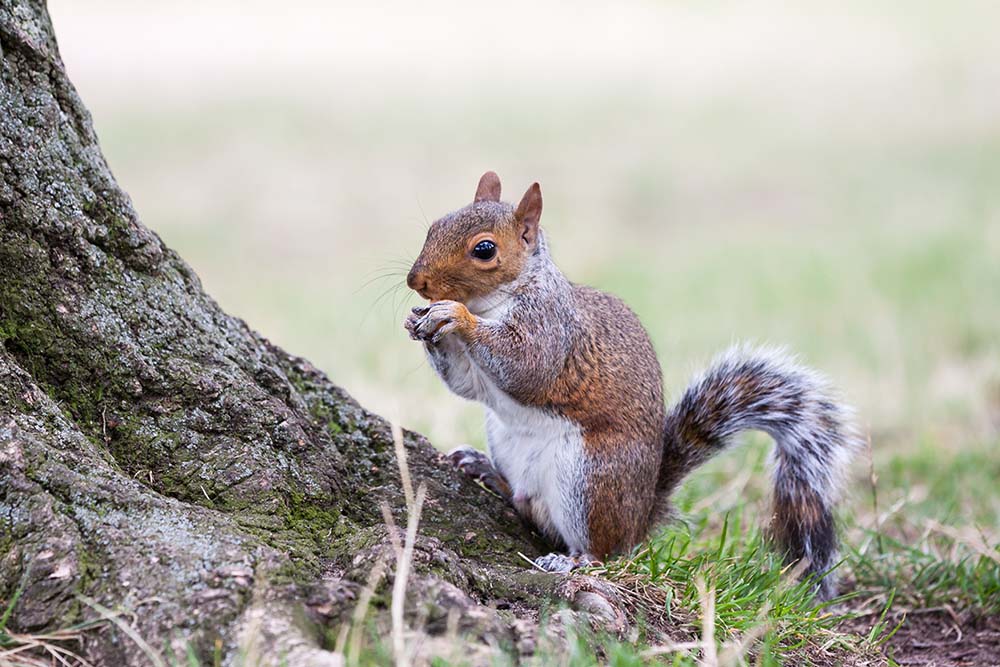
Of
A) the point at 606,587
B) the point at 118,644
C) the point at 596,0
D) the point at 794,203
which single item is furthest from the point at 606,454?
the point at 596,0

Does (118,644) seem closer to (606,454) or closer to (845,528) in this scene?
(606,454)

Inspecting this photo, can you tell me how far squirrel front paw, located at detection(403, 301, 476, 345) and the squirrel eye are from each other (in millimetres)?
177

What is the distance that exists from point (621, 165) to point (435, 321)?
870 cm

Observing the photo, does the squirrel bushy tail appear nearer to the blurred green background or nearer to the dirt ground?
the dirt ground

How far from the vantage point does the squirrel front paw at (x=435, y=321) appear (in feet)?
8.37

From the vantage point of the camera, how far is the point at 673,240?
9.66m

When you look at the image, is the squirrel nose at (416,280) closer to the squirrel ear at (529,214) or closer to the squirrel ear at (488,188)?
the squirrel ear at (529,214)

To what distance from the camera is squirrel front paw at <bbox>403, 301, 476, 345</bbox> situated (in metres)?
2.55

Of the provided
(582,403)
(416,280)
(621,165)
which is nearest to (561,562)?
(582,403)

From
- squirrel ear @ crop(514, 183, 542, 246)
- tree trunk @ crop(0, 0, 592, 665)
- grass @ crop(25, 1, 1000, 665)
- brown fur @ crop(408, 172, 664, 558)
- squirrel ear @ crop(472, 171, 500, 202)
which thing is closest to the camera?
tree trunk @ crop(0, 0, 592, 665)

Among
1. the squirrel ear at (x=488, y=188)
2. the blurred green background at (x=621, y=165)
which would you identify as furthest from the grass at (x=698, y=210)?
the squirrel ear at (x=488, y=188)

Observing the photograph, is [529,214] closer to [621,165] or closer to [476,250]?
[476,250]

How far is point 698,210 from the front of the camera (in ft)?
34.3

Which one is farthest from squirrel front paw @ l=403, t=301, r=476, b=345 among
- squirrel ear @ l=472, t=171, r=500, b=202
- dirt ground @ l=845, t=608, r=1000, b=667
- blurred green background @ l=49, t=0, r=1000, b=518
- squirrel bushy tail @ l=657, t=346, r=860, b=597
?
blurred green background @ l=49, t=0, r=1000, b=518
